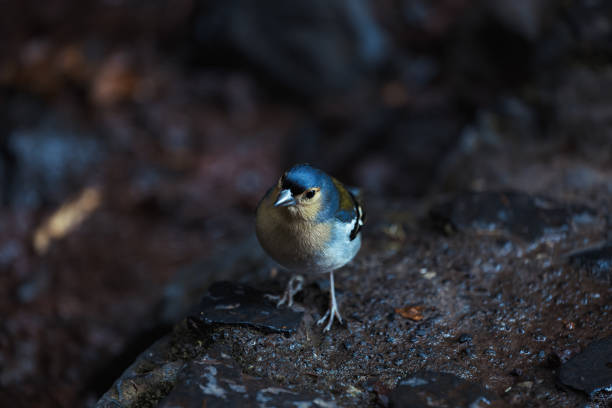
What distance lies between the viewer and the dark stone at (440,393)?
2.76 metres

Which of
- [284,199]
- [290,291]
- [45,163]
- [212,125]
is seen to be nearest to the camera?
[284,199]

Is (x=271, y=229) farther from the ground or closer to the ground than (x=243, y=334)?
farther from the ground

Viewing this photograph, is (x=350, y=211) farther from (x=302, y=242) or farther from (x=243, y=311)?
(x=243, y=311)

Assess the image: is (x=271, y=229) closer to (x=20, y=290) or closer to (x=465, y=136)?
(x=465, y=136)

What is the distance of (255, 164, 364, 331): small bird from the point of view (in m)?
3.20

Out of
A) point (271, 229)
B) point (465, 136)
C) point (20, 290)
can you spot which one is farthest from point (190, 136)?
point (271, 229)

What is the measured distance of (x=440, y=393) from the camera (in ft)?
9.26

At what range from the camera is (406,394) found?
9.32ft

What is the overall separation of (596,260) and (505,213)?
0.72 meters

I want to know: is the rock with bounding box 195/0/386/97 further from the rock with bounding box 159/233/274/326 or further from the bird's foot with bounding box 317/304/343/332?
the bird's foot with bounding box 317/304/343/332

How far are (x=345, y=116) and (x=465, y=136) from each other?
3024 mm

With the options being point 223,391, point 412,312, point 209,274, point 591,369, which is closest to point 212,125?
point 209,274

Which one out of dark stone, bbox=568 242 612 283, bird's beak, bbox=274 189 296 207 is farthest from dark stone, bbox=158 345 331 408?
dark stone, bbox=568 242 612 283

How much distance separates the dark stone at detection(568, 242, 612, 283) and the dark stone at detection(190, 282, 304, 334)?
1973 millimetres
